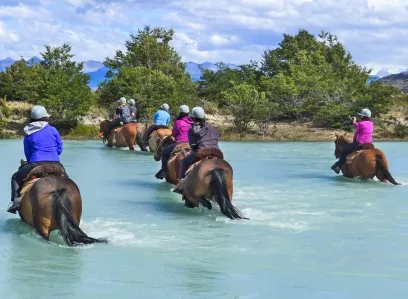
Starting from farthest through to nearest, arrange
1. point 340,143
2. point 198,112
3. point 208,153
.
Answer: point 340,143 < point 198,112 < point 208,153

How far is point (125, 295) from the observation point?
5953 millimetres

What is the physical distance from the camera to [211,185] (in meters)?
9.48

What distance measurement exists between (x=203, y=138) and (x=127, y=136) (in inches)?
452

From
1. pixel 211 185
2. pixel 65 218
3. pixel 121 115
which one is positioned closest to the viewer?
pixel 65 218

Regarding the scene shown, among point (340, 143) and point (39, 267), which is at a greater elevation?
point (340, 143)

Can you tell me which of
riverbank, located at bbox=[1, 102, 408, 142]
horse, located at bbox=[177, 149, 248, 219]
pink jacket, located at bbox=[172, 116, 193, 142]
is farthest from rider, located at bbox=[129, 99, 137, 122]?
horse, located at bbox=[177, 149, 248, 219]

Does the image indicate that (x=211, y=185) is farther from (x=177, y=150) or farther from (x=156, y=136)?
(x=156, y=136)

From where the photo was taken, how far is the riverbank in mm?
28688

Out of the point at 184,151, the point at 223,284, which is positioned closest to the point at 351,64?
the point at 184,151

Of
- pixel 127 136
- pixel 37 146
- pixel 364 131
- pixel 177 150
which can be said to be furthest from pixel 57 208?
pixel 127 136

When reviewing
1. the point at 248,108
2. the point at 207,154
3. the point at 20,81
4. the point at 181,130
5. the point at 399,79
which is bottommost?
the point at 207,154

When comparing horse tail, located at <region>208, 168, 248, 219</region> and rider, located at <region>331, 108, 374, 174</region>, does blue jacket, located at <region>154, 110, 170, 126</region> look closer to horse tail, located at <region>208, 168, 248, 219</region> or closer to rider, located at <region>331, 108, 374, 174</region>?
rider, located at <region>331, 108, 374, 174</region>

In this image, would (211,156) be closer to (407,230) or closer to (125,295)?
(407,230)

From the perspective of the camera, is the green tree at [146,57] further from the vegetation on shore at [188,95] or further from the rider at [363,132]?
the rider at [363,132]
